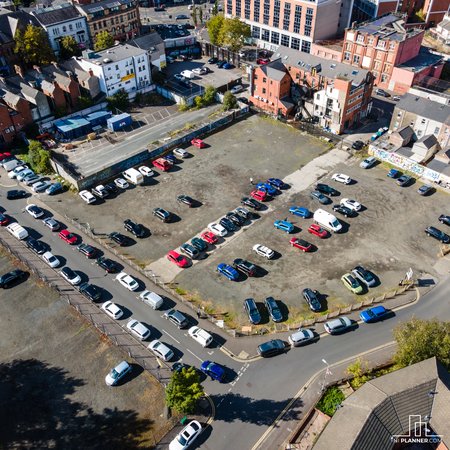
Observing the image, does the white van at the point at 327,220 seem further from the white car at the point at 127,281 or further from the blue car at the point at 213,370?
the white car at the point at 127,281

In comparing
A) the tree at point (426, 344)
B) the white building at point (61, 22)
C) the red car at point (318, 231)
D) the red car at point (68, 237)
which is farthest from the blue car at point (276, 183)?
the white building at point (61, 22)

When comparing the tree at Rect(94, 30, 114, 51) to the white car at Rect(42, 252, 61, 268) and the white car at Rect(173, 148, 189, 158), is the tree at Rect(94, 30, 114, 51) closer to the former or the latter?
the white car at Rect(173, 148, 189, 158)

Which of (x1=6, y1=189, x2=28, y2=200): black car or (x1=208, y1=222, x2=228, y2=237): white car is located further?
(x1=6, y1=189, x2=28, y2=200): black car

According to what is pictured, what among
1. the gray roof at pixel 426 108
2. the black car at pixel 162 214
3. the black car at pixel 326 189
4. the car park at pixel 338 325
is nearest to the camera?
the car park at pixel 338 325

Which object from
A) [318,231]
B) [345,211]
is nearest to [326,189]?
[345,211]

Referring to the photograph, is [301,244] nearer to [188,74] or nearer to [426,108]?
[426,108]

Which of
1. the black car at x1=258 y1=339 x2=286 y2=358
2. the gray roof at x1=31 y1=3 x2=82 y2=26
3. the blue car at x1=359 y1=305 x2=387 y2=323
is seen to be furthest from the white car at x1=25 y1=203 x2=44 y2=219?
the gray roof at x1=31 y1=3 x2=82 y2=26

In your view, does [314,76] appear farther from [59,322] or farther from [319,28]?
[59,322]

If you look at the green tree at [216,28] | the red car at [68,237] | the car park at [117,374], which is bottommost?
the car park at [117,374]
